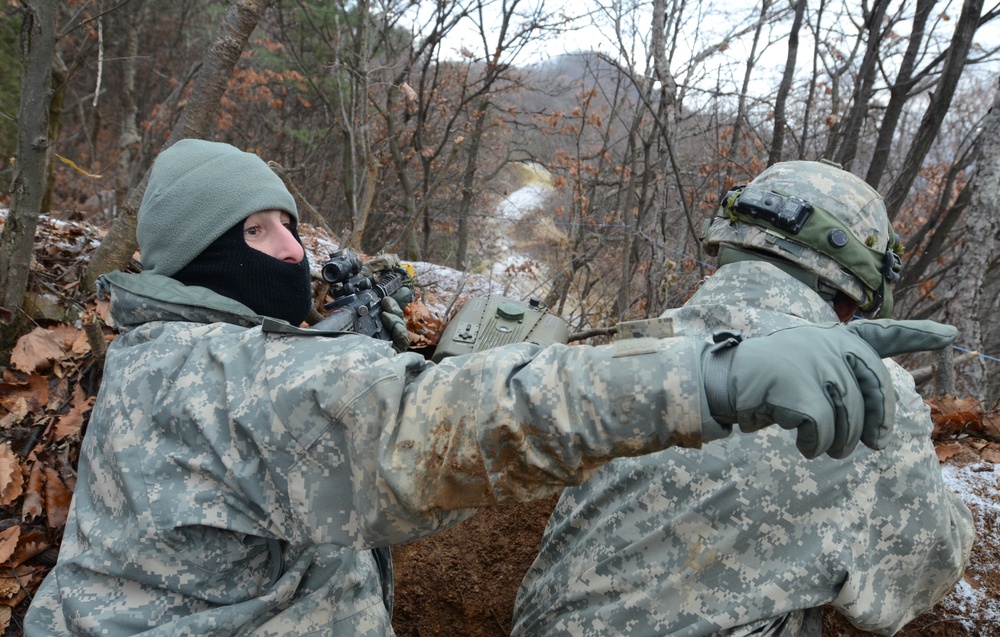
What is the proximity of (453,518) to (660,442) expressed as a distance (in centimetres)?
46

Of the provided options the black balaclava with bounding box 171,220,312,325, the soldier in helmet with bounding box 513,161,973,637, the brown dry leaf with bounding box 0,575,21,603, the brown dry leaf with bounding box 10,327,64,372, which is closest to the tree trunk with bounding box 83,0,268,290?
the brown dry leaf with bounding box 10,327,64,372

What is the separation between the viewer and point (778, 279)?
2.31 m

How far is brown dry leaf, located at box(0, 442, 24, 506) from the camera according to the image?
302cm

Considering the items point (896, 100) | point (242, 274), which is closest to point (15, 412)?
point (242, 274)

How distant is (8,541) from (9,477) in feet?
1.01

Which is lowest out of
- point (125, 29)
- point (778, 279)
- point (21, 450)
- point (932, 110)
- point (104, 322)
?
point (21, 450)

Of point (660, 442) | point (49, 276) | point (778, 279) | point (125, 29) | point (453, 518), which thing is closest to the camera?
point (660, 442)

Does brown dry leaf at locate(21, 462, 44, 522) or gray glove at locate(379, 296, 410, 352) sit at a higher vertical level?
gray glove at locate(379, 296, 410, 352)

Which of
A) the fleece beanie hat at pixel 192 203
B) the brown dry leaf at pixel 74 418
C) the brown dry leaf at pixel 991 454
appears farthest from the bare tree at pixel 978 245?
the brown dry leaf at pixel 74 418

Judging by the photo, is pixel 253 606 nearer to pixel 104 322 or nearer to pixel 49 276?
pixel 104 322

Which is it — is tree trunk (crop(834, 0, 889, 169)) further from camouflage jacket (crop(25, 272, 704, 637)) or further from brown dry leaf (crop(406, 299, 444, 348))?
camouflage jacket (crop(25, 272, 704, 637))

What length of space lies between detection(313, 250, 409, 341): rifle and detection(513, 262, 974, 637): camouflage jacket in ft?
4.15

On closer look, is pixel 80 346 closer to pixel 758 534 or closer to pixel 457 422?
pixel 457 422

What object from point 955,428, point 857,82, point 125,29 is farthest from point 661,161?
point 125,29
